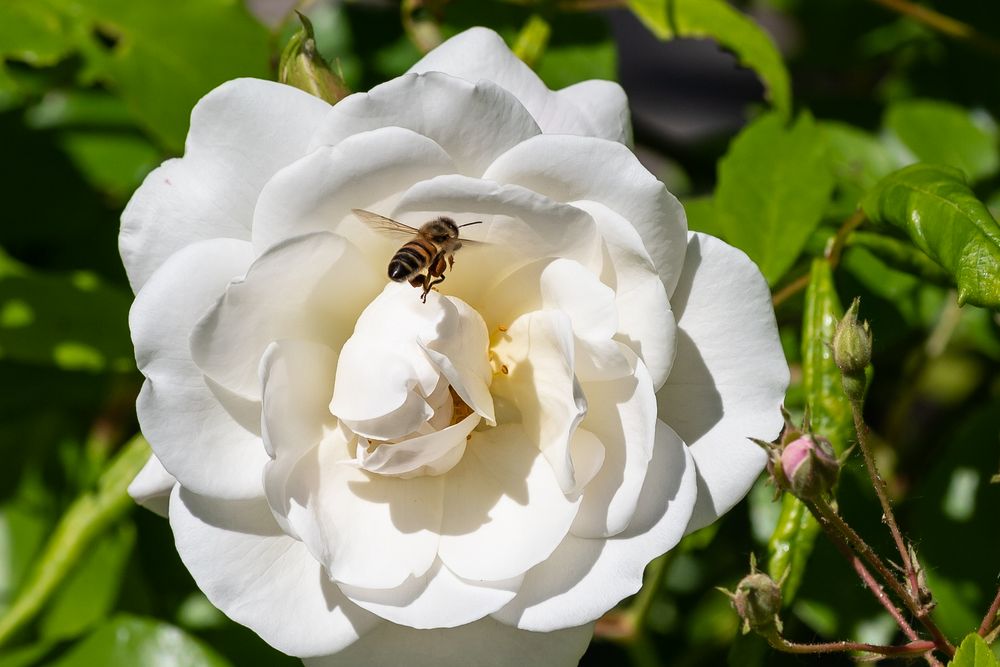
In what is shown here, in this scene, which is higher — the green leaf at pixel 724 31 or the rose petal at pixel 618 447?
the green leaf at pixel 724 31

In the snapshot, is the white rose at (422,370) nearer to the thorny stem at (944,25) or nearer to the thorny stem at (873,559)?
the thorny stem at (873,559)

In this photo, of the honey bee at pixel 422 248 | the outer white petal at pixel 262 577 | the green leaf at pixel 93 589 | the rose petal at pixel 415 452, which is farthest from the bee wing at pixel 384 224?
the green leaf at pixel 93 589

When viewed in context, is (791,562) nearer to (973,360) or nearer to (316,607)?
(316,607)

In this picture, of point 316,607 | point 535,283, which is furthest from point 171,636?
point 535,283

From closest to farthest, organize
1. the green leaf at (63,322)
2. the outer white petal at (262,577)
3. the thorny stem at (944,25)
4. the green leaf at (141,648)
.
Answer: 1. the outer white petal at (262,577)
2. the green leaf at (141,648)
3. the green leaf at (63,322)
4. the thorny stem at (944,25)

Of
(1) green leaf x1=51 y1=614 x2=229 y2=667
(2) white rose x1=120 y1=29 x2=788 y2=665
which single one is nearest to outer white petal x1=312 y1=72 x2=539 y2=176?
(2) white rose x1=120 y1=29 x2=788 y2=665

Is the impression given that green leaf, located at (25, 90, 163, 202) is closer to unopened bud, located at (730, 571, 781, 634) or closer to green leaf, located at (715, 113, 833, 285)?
green leaf, located at (715, 113, 833, 285)
